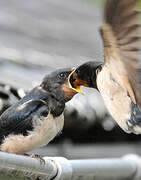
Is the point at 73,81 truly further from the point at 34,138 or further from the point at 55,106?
the point at 34,138

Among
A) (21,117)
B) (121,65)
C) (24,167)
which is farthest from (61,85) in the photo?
(24,167)

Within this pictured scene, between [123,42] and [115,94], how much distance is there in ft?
0.68

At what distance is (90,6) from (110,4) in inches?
182

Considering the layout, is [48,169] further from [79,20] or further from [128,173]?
[79,20]

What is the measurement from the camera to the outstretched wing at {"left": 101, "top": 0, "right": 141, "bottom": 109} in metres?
2.10

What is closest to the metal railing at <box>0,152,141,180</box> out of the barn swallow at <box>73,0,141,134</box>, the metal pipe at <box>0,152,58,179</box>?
the metal pipe at <box>0,152,58,179</box>

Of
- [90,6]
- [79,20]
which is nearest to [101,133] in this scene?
[79,20]

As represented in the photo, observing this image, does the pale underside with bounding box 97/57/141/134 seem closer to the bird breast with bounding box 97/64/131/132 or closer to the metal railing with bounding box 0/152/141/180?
the bird breast with bounding box 97/64/131/132

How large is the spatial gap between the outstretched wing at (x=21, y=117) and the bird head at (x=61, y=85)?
9 centimetres

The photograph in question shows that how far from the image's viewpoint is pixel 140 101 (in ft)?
7.35

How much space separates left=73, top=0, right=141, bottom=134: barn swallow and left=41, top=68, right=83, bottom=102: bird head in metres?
0.09

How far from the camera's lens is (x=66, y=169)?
2.30 metres

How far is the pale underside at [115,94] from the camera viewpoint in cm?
228

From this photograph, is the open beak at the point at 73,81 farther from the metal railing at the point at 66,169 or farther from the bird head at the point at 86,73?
the metal railing at the point at 66,169
